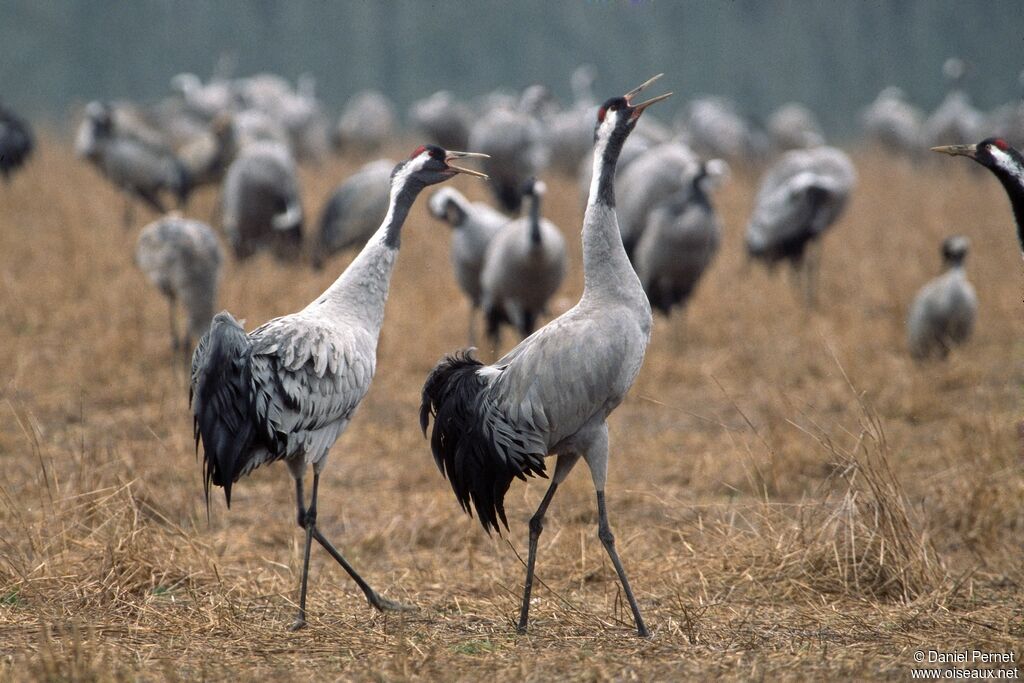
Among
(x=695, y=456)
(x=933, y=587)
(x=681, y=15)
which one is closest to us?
(x=933, y=587)

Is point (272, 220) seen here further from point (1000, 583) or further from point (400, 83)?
point (400, 83)

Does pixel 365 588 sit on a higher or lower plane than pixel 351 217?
lower

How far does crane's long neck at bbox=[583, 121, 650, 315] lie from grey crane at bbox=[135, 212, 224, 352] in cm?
350

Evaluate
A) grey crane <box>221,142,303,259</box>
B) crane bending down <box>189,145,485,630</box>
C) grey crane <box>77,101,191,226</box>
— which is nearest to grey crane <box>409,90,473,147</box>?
grey crane <box>77,101,191,226</box>

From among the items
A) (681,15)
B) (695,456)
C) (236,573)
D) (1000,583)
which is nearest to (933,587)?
(1000,583)

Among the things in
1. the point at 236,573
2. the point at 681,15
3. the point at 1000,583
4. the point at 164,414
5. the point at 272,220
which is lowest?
the point at 1000,583

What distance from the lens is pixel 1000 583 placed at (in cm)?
379

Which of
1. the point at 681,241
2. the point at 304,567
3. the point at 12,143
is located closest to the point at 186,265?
the point at 681,241

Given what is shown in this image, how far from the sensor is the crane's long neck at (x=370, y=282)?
12.3ft

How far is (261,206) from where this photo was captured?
30.0ft

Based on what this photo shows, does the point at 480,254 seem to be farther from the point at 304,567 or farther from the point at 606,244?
the point at 304,567

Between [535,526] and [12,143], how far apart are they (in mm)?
10061

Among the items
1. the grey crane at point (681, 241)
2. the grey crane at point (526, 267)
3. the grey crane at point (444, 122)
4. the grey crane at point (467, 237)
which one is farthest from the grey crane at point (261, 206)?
the grey crane at point (444, 122)

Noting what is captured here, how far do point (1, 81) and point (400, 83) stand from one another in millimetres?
6945
